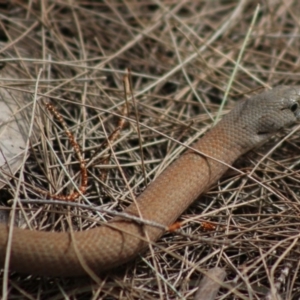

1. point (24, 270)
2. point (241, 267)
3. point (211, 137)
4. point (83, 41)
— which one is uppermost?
point (83, 41)

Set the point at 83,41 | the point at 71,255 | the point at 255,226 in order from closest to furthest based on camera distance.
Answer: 1. the point at 71,255
2. the point at 255,226
3. the point at 83,41

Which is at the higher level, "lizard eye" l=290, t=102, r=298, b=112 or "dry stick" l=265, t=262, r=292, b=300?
"lizard eye" l=290, t=102, r=298, b=112

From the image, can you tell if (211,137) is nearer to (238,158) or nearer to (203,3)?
(238,158)

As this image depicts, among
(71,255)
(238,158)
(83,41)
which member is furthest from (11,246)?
(83,41)

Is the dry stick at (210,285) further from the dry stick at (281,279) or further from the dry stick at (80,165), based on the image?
the dry stick at (80,165)

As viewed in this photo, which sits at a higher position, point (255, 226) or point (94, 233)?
point (94, 233)

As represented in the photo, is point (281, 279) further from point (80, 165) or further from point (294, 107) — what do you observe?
point (80, 165)

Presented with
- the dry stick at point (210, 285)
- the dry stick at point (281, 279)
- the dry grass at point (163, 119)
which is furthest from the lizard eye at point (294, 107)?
the dry stick at point (210, 285)

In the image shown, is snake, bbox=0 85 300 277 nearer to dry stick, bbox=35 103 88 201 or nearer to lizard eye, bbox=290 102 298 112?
lizard eye, bbox=290 102 298 112

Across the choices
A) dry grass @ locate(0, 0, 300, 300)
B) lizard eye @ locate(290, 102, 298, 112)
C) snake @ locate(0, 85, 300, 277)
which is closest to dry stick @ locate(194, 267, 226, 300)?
dry grass @ locate(0, 0, 300, 300)
